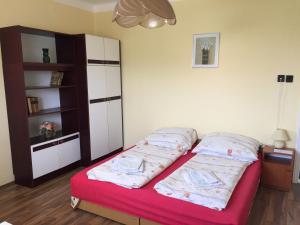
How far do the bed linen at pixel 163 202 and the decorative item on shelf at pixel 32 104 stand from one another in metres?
1.20

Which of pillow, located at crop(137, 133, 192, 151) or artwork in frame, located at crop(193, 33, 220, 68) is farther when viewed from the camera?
artwork in frame, located at crop(193, 33, 220, 68)

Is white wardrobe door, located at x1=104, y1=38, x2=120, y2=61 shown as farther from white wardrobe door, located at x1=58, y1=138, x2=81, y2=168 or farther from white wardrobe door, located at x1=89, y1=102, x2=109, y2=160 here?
white wardrobe door, located at x1=58, y1=138, x2=81, y2=168

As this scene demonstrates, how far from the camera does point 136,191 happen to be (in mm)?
2338

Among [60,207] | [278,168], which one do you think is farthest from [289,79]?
[60,207]

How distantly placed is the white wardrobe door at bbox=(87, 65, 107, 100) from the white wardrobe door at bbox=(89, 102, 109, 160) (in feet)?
0.51

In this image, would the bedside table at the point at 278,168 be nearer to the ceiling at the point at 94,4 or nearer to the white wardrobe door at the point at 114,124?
the white wardrobe door at the point at 114,124

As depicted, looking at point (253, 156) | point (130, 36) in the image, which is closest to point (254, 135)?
point (253, 156)

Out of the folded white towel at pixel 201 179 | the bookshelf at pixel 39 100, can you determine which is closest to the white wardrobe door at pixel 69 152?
the bookshelf at pixel 39 100

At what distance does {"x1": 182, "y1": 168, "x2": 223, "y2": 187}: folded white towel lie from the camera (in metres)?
2.30

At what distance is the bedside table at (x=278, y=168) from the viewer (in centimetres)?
303

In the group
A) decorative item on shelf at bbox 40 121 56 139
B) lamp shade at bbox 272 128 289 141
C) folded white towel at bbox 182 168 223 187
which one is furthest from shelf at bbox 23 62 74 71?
lamp shade at bbox 272 128 289 141

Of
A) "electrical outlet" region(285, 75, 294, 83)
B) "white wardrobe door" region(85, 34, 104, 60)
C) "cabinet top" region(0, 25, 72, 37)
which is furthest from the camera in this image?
"white wardrobe door" region(85, 34, 104, 60)

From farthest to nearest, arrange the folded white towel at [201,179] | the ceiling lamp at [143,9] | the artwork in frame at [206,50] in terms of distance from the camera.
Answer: the artwork in frame at [206,50]
the folded white towel at [201,179]
the ceiling lamp at [143,9]

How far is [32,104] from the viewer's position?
327cm
